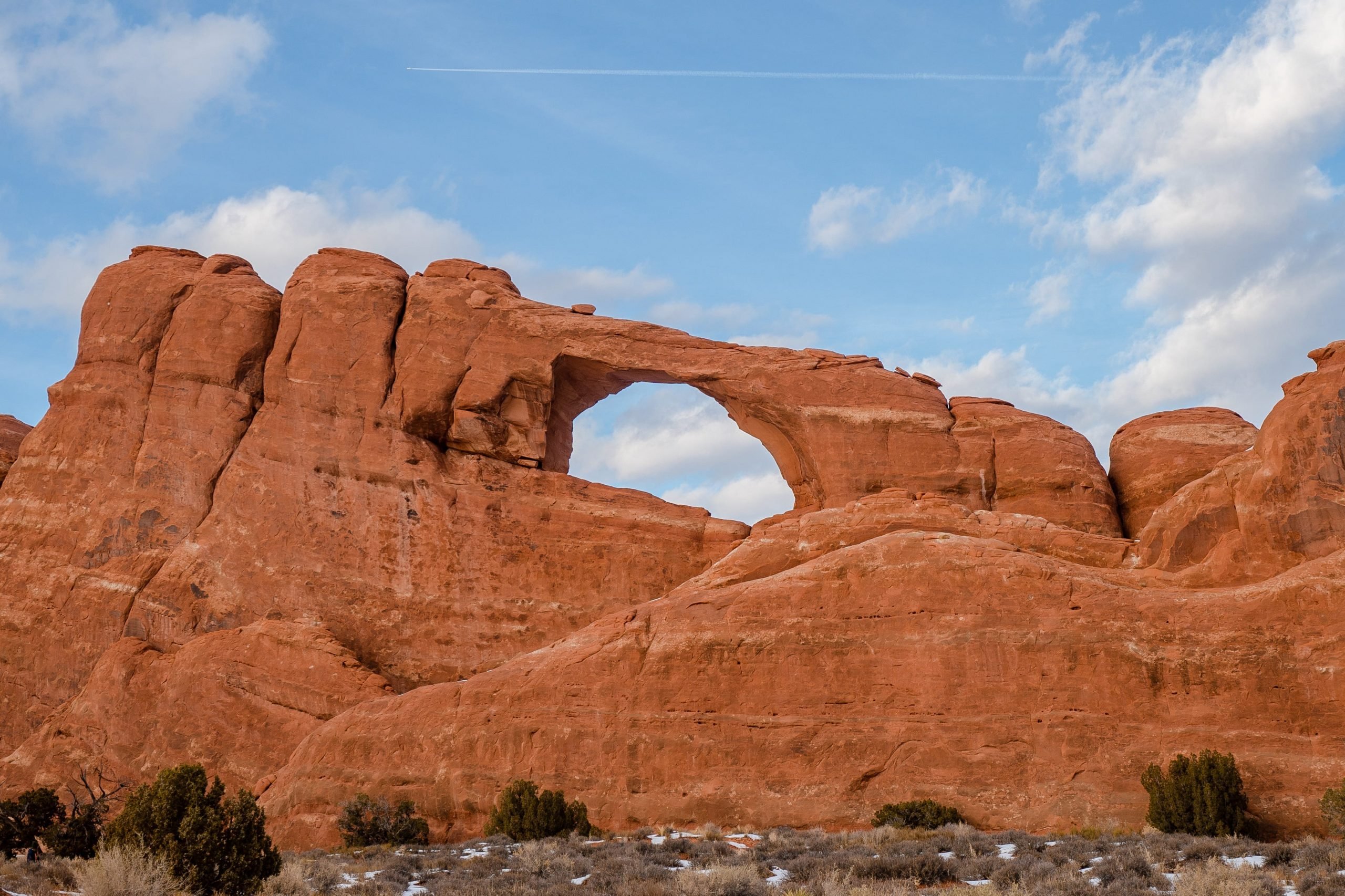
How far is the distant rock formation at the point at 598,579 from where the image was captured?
23.7 meters

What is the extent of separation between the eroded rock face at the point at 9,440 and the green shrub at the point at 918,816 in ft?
87.6

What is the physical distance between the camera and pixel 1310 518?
2530 centimetres

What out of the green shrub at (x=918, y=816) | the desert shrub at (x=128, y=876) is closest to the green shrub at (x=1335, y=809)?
the green shrub at (x=918, y=816)

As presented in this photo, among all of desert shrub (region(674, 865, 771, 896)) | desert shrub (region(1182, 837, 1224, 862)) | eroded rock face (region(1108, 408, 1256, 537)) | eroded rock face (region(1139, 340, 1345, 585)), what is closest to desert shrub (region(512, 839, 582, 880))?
desert shrub (region(674, 865, 771, 896))

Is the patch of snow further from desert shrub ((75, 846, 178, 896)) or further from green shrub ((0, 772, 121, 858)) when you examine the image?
green shrub ((0, 772, 121, 858))

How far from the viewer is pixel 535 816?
2238 cm

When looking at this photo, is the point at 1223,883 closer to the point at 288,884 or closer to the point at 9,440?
the point at 288,884

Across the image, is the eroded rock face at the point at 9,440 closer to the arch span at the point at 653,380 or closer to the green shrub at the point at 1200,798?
the arch span at the point at 653,380

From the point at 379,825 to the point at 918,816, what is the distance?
10065 mm

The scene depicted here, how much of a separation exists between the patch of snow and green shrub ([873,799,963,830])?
614 cm

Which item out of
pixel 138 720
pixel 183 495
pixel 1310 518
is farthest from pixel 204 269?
pixel 1310 518

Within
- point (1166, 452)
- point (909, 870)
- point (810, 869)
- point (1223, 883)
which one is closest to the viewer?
point (1223, 883)

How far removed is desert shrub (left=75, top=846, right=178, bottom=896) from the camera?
12961 mm

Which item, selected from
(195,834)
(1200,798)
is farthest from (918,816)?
(195,834)
